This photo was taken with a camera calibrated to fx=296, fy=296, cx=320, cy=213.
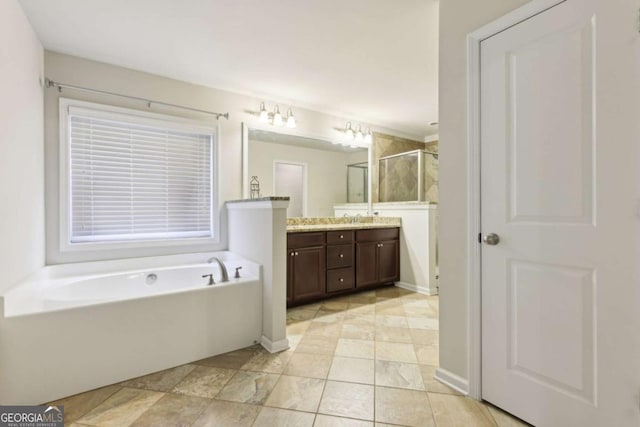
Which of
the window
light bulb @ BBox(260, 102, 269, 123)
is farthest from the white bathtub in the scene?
light bulb @ BBox(260, 102, 269, 123)

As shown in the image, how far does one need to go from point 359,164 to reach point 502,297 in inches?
119

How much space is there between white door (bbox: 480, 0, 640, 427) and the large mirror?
2389 millimetres

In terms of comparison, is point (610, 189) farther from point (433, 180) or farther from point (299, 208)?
point (433, 180)

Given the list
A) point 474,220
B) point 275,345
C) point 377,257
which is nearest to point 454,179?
point 474,220

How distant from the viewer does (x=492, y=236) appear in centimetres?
152

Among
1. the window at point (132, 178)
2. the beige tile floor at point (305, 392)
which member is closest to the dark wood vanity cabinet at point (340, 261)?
the beige tile floor at point (305, 392)

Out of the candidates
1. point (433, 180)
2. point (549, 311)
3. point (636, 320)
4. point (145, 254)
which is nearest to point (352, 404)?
point (549, 311)

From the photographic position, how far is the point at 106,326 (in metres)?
1.75

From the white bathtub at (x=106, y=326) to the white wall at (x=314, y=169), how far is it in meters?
1.28

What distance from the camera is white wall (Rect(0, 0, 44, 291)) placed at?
168cm

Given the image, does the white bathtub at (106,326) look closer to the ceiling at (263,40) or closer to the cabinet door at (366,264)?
the cabinet door at (366,264)

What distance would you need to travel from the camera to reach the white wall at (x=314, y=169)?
11.2 feet

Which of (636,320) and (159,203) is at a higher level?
(159,203)

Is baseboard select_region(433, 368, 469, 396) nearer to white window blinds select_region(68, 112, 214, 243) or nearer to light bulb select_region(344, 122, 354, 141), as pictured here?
white window blinds select_region(68, 112, 214, 243)
